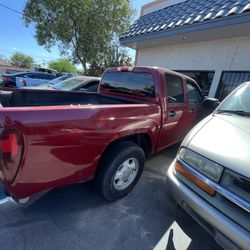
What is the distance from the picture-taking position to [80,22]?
1614 centimetres

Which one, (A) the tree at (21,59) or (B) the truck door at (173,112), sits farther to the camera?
(A) the tree at (21,59)

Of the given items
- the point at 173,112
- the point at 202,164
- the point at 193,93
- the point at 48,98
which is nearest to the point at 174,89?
the point at 173,112

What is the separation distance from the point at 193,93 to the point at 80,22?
15.9 meters

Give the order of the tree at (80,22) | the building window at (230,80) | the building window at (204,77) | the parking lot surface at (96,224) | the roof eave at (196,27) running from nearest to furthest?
the parking lot surface at (96,224), the roof eave at (196,27), the building window at (230,80), the building window at (204,77), the tree at (80,22)

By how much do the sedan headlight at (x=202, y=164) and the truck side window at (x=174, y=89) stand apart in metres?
1.34

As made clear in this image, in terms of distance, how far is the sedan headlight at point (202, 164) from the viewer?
1.57 metres

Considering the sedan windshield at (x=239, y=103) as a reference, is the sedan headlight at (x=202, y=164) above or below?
below

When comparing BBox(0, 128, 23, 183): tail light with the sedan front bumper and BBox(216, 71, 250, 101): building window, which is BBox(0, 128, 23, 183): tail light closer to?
the sedan front bumper

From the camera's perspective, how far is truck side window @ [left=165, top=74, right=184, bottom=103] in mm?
3061

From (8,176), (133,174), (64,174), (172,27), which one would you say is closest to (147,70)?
(133,174)

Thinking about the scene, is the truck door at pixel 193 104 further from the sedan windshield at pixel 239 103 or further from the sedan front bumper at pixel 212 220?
the sedan front bumper at pixel 212 220

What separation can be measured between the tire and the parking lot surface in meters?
0.18

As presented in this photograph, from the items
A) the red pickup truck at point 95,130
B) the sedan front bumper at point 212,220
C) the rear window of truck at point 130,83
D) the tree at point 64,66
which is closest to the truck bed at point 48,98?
the red pickup truck at point 95,130

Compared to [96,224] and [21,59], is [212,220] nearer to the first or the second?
[96,224]
